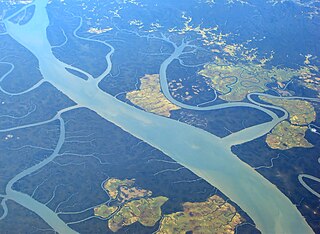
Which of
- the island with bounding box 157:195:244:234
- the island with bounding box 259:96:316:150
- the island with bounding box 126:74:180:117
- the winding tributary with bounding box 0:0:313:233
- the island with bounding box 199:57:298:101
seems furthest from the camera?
the island with bounding box 199:57:298:101

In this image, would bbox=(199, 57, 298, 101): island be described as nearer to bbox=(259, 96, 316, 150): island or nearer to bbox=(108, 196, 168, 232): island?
bbox=(259, 96, 316, 150): island

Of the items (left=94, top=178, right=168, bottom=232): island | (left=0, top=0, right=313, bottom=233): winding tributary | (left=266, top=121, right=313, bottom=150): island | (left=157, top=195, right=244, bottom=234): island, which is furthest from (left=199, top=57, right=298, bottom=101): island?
(left=94, top=178, right=168, bottom=232): island

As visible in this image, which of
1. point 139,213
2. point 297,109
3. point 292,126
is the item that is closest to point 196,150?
point 139,213

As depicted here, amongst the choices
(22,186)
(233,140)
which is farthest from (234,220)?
Answer: (22,186)

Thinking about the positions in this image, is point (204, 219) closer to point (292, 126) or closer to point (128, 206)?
point (128, 206)

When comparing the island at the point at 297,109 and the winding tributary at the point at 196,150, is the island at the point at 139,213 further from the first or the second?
the island at the point at 297,109

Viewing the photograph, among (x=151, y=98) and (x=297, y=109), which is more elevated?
(x=151, y=98)
